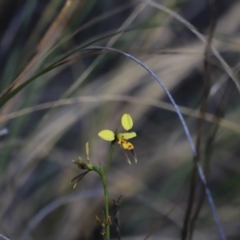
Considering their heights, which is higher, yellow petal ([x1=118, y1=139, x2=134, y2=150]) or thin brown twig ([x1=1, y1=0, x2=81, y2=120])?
thin brown twig ([x1=1, y1=0, x2=81, y2=120])

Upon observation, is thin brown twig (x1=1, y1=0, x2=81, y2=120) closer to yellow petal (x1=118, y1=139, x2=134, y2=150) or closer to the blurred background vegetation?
the blurred background vegetation

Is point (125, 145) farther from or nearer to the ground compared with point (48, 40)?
nearer to the ground

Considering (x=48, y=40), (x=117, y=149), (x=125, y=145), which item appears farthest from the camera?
(x=117, y=149)

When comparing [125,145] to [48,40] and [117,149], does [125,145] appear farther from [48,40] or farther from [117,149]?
[117,149]

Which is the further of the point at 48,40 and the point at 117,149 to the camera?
the point at 117,149

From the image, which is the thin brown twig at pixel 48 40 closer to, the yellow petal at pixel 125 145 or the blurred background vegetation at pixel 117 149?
the blurred background vegetation at pixel 117 149

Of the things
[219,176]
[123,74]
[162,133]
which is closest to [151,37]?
[123,74]

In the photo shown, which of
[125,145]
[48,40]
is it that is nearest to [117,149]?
[48,40]

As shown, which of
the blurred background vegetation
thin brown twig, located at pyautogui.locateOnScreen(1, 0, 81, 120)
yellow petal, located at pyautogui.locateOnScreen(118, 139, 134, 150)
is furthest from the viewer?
the blurred background vegetation

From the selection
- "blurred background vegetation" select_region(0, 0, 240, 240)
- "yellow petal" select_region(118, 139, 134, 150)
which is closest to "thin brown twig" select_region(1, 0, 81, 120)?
"blurred background vegetation" select_region(0, 0, 240, 240)

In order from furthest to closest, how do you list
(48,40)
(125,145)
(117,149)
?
1. (117,149)
2. (48,40)
3. (125,145)

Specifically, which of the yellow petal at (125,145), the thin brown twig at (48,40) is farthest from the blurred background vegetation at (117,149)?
the yellow petal at (125,145)
